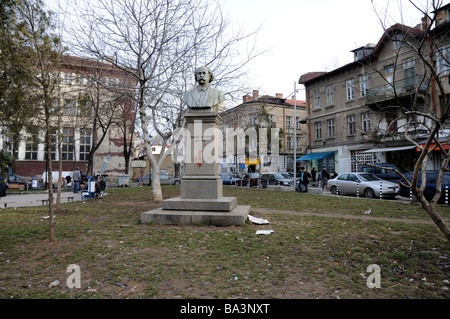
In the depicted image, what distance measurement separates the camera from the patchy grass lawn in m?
3.49

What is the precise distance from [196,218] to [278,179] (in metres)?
18.7

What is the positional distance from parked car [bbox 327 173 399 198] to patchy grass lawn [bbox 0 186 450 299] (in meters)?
9.00

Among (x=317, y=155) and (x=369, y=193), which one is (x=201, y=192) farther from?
(x=317, y=155)

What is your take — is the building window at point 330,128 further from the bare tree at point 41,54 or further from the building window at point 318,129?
the bare tree at point 41,54

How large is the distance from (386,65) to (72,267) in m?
27.2

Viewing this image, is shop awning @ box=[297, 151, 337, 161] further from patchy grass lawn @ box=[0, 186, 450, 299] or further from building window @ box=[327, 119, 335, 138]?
patchy grass lawn @ box=[0, 186, 450, 299]

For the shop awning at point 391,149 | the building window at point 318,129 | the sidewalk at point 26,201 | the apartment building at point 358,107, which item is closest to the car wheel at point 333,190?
the apartment building at point 358,107

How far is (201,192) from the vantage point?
7668mm

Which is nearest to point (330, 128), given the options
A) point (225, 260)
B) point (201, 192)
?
point (201, 192)

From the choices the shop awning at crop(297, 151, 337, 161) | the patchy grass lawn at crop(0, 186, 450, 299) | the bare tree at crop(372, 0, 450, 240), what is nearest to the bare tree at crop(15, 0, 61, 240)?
the patchy grass lawn at crop(0, 186, 450, 299)

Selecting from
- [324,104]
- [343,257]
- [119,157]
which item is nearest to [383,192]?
[343,257]

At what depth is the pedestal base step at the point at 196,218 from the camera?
6.84 metres
